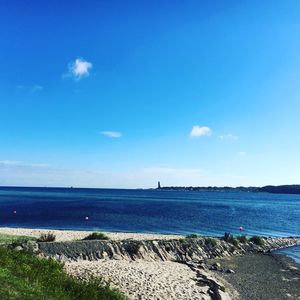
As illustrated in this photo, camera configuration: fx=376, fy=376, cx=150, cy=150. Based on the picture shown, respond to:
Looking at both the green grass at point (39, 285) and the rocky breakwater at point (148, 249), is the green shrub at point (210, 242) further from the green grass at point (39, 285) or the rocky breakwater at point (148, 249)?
the green grass at point (39, 285)

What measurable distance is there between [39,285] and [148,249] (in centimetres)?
1919

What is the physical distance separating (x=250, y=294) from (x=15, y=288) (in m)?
15.7

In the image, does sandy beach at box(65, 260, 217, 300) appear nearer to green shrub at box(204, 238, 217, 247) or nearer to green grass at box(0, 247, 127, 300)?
green grass at box(0, 247, 127, 300)

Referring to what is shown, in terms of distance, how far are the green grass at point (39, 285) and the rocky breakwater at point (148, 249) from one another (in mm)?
9299

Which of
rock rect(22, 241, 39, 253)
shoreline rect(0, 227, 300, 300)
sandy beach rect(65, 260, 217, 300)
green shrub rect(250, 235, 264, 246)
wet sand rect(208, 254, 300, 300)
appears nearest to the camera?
sandy beach rect(65, 260, 217, 300)

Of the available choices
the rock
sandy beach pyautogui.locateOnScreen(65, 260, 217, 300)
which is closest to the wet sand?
sandy beach pyautogui.locateOnScreen(65, 260, 217, 300)

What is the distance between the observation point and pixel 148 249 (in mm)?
33531

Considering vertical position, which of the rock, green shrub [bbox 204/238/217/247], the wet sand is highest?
the rock

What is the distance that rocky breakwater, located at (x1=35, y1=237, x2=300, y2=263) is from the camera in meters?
29.5

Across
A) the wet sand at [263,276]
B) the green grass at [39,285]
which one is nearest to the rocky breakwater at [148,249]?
the wet sand at [263,276]

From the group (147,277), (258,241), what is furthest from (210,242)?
(147,277)

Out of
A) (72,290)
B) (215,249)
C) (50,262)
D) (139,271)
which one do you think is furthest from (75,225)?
(72,290)

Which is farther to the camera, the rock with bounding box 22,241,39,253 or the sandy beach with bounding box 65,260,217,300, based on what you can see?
Answer: the rock with bounding box 22,241,39,253

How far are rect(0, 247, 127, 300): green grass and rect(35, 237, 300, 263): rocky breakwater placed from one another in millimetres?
9299
